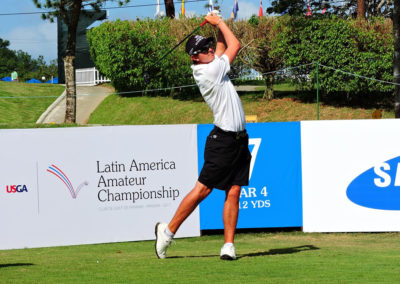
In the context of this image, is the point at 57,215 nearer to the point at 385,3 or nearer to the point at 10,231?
the point at 10,231

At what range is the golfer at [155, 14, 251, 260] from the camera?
5.23 metres

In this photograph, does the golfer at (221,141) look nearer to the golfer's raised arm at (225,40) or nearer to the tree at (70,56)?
the golfer's raised arm at (225,40)

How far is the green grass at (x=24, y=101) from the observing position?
83.7ft

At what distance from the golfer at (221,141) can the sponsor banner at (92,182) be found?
3.15 meters

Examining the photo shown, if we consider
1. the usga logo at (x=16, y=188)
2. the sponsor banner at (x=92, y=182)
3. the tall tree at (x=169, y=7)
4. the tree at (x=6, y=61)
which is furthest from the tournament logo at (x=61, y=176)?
the tree at (x=6, y=61)

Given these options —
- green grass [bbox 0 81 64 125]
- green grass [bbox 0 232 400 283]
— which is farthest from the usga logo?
green grass [bbox 0 81 64 125]

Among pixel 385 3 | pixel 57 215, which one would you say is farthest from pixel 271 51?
pixel 57 215

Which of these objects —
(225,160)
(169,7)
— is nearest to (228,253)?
(225,160)

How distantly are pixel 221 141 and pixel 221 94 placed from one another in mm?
377

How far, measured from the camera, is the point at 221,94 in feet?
17.2

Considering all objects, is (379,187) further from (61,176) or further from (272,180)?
(61,176)

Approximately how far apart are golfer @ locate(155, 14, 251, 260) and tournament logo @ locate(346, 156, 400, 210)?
12.5 feet

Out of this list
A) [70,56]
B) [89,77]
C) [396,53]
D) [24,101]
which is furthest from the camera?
[89,77]

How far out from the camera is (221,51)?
18.5 ft
